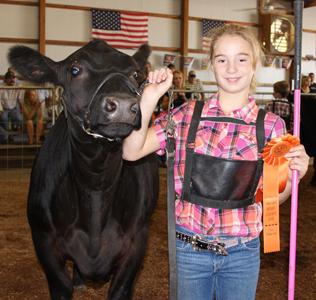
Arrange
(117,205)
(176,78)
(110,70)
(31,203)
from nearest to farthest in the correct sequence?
1. (110,70)
2. (117,205)
3. (31,203)
4. (176,78)

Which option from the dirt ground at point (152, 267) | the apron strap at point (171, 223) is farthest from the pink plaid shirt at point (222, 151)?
the dirt ground at point (152, 267)

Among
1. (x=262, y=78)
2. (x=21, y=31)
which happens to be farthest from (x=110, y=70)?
(x=262, y=78)

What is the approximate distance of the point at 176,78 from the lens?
30.6 ft

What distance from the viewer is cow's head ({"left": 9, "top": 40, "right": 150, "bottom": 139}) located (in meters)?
1.92

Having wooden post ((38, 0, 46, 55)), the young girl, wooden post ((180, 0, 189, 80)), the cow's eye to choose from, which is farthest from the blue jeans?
wooden post ((180, 0, 189, 80))

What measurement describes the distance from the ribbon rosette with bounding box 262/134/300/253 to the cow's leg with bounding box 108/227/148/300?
952 mm

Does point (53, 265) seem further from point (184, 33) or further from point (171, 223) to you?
point (184, 33)

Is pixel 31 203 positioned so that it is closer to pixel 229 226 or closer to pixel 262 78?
A: pixel 229 226

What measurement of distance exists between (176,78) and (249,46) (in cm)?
746

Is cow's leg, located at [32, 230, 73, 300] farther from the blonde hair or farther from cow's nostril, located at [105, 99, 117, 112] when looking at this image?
the blonde hair

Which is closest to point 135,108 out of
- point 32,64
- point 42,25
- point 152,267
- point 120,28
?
point 32,64

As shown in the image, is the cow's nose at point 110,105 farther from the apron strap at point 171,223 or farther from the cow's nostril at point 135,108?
the apron strap at point 171,223

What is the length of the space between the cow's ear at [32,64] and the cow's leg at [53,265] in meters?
0.82

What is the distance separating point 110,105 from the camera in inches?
75.7
